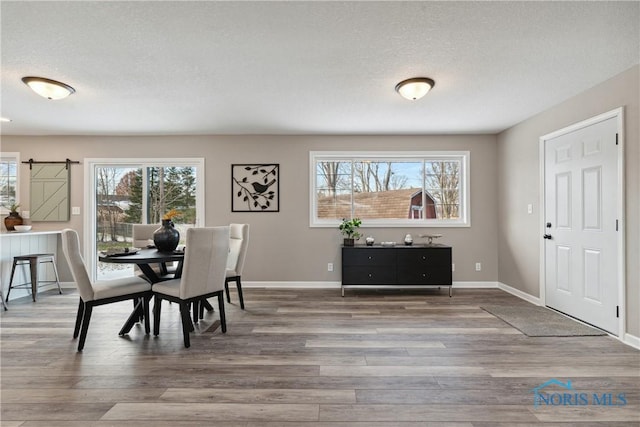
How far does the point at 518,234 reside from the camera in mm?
4457

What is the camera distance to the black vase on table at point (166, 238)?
312 centimetres

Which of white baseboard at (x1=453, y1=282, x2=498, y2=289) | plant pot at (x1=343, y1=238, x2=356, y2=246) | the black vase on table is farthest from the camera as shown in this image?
white baseboard at (x1=453, y1=282, x2=498, y2=289)

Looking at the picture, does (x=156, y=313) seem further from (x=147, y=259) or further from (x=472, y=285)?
(x=472, y=285)

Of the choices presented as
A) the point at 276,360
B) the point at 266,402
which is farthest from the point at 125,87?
the point at 266,402

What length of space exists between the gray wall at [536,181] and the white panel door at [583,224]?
14cm

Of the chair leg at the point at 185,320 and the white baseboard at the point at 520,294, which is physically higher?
the chair leg at the point at 185,320

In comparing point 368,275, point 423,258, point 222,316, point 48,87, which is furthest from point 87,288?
point 423,258

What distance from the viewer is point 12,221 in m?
4.75

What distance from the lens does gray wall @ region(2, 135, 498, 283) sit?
5.01 metres

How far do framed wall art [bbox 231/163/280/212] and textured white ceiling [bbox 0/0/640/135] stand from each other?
103cm

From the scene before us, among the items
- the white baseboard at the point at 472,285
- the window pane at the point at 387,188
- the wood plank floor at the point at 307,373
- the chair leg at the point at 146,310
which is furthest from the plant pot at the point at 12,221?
the white baseboard at the point at 472,285

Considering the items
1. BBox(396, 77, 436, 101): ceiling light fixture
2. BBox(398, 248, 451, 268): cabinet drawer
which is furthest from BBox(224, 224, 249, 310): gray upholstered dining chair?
BBox(396, 77, 436, 101): ceiling light fixture

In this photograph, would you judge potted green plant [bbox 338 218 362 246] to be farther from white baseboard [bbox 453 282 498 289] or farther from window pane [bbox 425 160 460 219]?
white baseboard [bbox 453 282 498 289]

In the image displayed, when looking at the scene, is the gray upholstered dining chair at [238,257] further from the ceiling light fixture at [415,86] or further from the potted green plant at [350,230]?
the ceiling light fixture at [415,86]
